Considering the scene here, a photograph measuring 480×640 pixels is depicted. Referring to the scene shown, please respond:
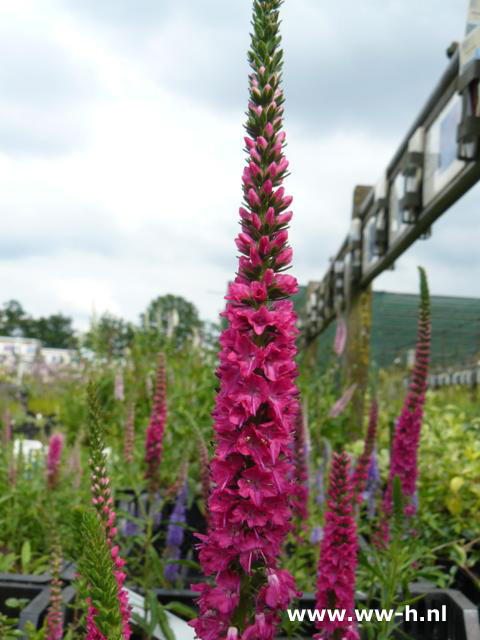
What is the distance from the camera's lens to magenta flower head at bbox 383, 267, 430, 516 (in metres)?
2.80

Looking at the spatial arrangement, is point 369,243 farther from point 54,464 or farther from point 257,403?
point 257,403

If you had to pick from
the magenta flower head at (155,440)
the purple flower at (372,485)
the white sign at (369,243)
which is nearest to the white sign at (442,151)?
the purple flower at (372,485)

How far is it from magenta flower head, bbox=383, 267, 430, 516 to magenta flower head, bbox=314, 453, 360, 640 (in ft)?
3.36

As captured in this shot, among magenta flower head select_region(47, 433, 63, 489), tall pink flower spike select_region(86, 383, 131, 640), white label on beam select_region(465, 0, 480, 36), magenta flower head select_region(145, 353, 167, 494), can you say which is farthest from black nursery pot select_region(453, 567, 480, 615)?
white label on beam select_region(465, 0, 480, 36)

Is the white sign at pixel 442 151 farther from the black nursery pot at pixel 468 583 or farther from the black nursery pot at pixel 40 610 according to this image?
the black nursery pot at pixel 40 610

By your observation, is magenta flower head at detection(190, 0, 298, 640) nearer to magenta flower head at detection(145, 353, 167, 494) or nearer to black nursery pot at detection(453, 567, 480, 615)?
magenta flower head at detection(145, 353, 167, 494)

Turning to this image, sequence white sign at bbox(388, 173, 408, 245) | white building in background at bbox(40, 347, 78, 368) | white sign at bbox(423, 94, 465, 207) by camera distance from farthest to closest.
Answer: white building in background at bbox(40, 347, 78, 368), white sign at bbox(388, 173, 408, 245), white sign at bbox(423, 94, 465, 207)

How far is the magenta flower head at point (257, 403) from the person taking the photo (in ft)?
3.56

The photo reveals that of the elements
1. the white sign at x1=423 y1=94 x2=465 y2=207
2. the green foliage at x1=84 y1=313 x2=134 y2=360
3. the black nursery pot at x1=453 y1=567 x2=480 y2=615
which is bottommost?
the black nursery pot at x1=453 y1=567 x2=480 y2=615

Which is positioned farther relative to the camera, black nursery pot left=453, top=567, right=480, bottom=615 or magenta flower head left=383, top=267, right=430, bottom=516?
black nursery pot left=453, top=567, right=480, bottom=615

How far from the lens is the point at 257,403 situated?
3.55 ft

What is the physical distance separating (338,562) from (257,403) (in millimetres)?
928

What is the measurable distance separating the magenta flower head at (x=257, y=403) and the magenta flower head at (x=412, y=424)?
1750 mm

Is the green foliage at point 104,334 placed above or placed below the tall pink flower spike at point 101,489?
above
